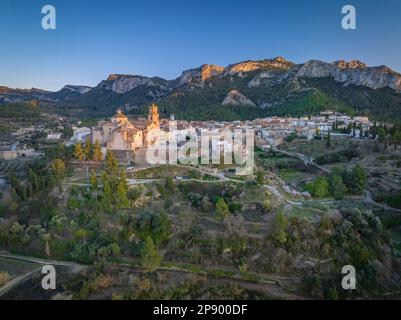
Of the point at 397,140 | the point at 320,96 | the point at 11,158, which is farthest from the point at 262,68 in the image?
the point at 11,158

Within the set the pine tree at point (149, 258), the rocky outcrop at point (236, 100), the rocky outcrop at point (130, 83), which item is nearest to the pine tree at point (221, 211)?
the pine tree at point (149, 258)

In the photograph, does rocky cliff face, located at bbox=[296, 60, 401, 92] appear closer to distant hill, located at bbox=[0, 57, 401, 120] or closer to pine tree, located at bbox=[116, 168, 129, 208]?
distant hill, located at bbox=[0, 57, 401, 120]

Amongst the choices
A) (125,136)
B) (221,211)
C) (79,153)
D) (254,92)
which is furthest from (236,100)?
(221,211)

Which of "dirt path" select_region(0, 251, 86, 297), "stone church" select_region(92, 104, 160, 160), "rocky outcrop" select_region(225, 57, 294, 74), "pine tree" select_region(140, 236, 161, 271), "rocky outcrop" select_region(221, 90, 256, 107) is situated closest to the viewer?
"dirt path" select_region(0, 251, 86, 297)

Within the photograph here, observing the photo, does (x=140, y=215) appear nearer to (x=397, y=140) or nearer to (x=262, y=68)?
(x=397, y=140)

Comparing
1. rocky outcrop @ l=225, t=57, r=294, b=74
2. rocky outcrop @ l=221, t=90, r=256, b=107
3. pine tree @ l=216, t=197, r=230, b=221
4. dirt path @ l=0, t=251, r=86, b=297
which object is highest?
rocky outcrop @ l=225, t=57, r=294, b=74

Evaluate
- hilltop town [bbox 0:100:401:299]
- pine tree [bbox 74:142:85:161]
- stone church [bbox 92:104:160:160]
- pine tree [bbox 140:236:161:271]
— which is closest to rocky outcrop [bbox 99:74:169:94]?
stone church [bbox 92:104:160:160]

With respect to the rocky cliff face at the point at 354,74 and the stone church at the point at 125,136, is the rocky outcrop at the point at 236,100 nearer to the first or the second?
the rocky cliff face at the point at 354,74

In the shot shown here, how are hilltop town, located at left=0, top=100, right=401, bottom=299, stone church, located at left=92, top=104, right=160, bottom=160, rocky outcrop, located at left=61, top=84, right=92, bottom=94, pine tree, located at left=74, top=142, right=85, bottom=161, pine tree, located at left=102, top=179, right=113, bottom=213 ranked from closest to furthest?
1. hilltop town, located at left=0, top=100, right=401, bottom=299
2. pine tree, located at left=102, top=179, right=113, bottom=213
3. pine tree, located at left=74, top=142, right=85, bottom=161
4. stone church, located at left=92, top=104, right=160, bottom=160
5. rocky outcrop, located at left=61, top=84, right=92, bottom=94
